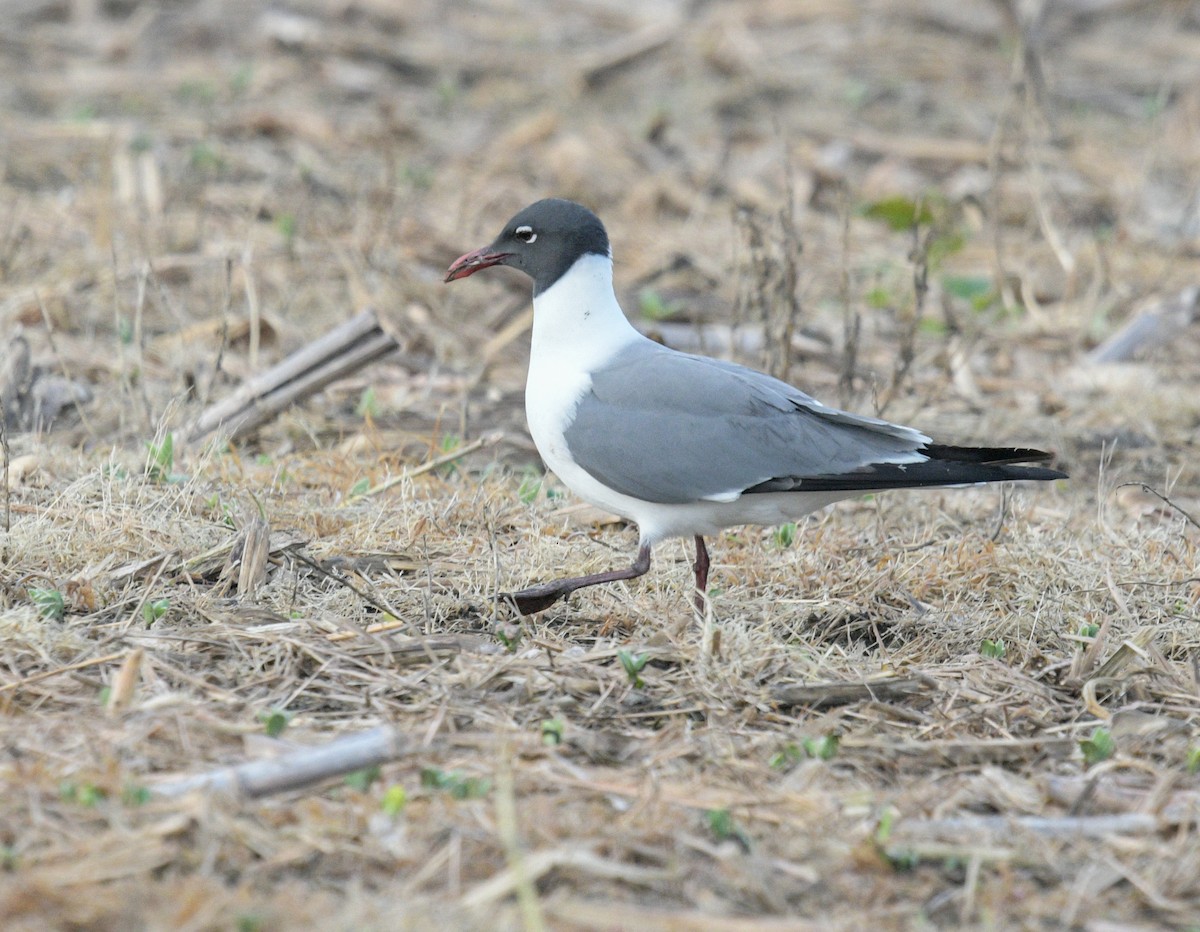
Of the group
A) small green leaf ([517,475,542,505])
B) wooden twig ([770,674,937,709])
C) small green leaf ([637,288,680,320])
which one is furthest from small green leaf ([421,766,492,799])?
small green leaf ([637,288,680,320])

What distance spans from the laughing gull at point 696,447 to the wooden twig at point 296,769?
1.11m

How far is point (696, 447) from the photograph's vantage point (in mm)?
4082

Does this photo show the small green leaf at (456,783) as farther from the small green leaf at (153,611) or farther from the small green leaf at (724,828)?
the small green leaf at (153,611)

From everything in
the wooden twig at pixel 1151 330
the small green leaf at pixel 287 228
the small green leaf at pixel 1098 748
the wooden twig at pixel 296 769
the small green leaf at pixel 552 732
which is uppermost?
the small green leaf at pixel 287 228

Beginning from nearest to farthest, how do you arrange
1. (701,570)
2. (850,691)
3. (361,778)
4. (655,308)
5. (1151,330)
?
1. (361,778)
2. (850,691)
3. (701,570)
4. (1151,330)
5. (655,308)

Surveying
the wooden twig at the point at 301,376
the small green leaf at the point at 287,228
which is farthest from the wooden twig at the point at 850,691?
the small green leaf at the point at 287,228

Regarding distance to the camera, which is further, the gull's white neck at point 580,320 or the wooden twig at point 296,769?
the gull's white neck at point 580,320

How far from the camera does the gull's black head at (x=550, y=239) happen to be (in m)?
4.47

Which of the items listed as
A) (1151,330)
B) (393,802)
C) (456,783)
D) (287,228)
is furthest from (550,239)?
(1151,330)

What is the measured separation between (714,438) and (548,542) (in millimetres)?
728

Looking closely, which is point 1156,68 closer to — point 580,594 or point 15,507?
point 580,594

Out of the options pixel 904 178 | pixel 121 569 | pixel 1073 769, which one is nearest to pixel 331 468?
pixel 121 569

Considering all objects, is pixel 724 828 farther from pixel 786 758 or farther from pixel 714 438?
pixel 714 438

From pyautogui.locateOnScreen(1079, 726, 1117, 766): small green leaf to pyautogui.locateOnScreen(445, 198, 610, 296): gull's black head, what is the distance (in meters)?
2.03
